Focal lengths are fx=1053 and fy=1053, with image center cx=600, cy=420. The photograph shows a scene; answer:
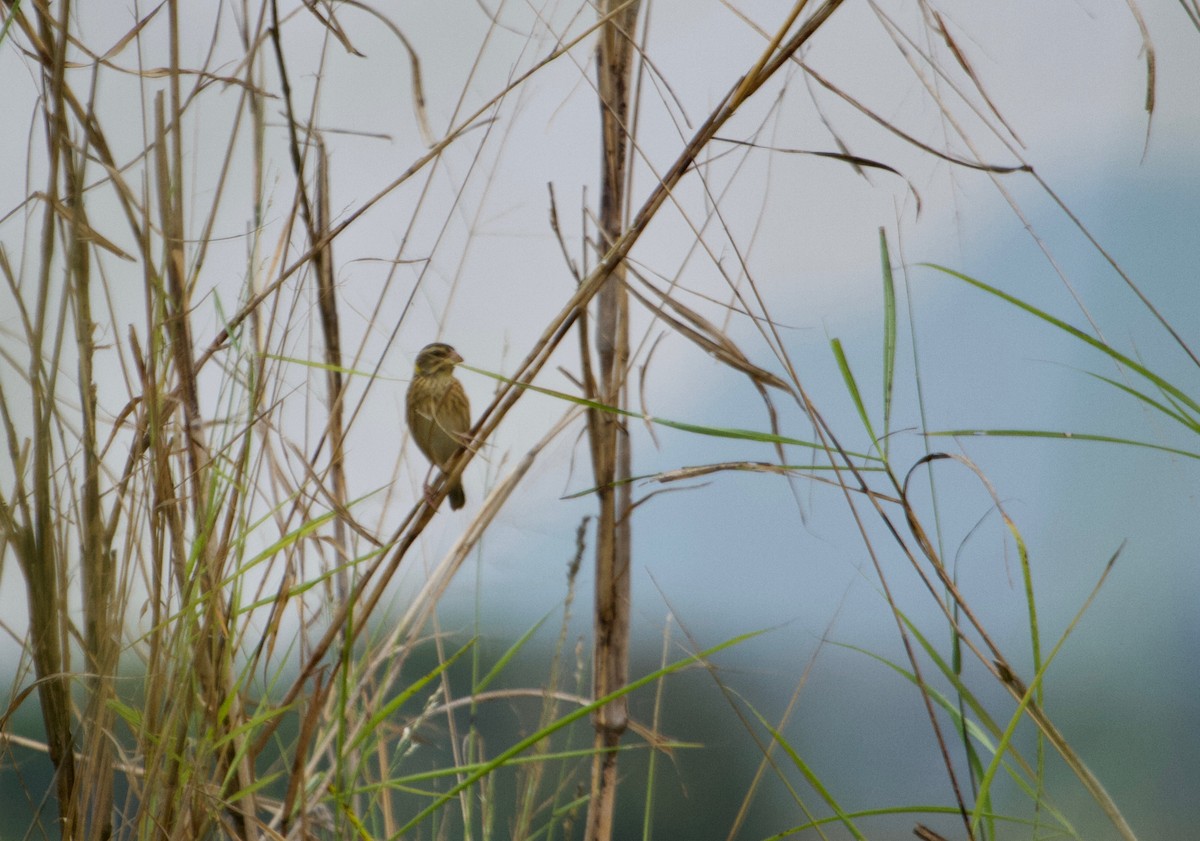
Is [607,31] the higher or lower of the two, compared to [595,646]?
higher

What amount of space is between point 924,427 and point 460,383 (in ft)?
5.09

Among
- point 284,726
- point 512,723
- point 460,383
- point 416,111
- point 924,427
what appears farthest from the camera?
point 460,383

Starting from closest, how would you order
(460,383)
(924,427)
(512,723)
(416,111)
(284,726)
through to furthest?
(924,427) < (416,111) < (284,726) < (512,723) < (460,383)

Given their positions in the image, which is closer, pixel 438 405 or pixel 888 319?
pixel 888 319

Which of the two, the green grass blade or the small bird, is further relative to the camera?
the small bird

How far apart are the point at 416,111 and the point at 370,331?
7.6 inches

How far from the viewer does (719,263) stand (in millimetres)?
743

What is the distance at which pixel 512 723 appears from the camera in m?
1.29

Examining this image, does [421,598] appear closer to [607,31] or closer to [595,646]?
[595,646]

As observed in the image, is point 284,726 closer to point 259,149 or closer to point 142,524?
point 142,524

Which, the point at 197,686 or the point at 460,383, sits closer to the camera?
the point at 197,686

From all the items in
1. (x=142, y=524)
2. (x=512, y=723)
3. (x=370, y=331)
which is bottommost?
(x=512, y=723)

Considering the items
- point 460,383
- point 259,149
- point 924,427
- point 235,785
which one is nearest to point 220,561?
point 235,785

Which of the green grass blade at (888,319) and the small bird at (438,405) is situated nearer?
the green grass blade at (888,319)
